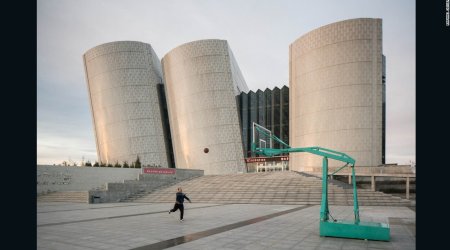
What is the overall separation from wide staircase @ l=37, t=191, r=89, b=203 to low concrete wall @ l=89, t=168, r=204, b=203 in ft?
2.41

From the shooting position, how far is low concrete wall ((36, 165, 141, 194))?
1198 inches

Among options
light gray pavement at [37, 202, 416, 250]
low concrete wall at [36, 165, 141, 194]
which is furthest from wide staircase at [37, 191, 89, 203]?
light gray pavement at [37, 202, 416, 250]

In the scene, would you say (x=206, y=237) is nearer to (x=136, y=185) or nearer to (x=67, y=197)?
(x=136, y=185)

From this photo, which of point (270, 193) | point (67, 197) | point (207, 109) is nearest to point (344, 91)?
Answer: point (207, 109)

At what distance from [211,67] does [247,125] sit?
1045 cm

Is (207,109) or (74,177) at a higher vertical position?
(207,109)

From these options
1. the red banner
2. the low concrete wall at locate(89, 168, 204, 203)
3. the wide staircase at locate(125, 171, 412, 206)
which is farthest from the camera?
the red banner

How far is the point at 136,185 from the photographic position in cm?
3017

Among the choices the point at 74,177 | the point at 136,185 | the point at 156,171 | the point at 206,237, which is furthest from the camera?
the point at 156,171

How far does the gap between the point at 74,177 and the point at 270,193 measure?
18.6m

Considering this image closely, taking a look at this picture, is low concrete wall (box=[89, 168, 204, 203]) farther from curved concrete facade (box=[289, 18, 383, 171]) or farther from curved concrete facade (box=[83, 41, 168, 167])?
curved concrete facade (box=[83, 41, 168, 167])

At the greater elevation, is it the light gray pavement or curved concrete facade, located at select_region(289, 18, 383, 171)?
curved concrete facade, located at select_region(289, 18, 383, 171)
